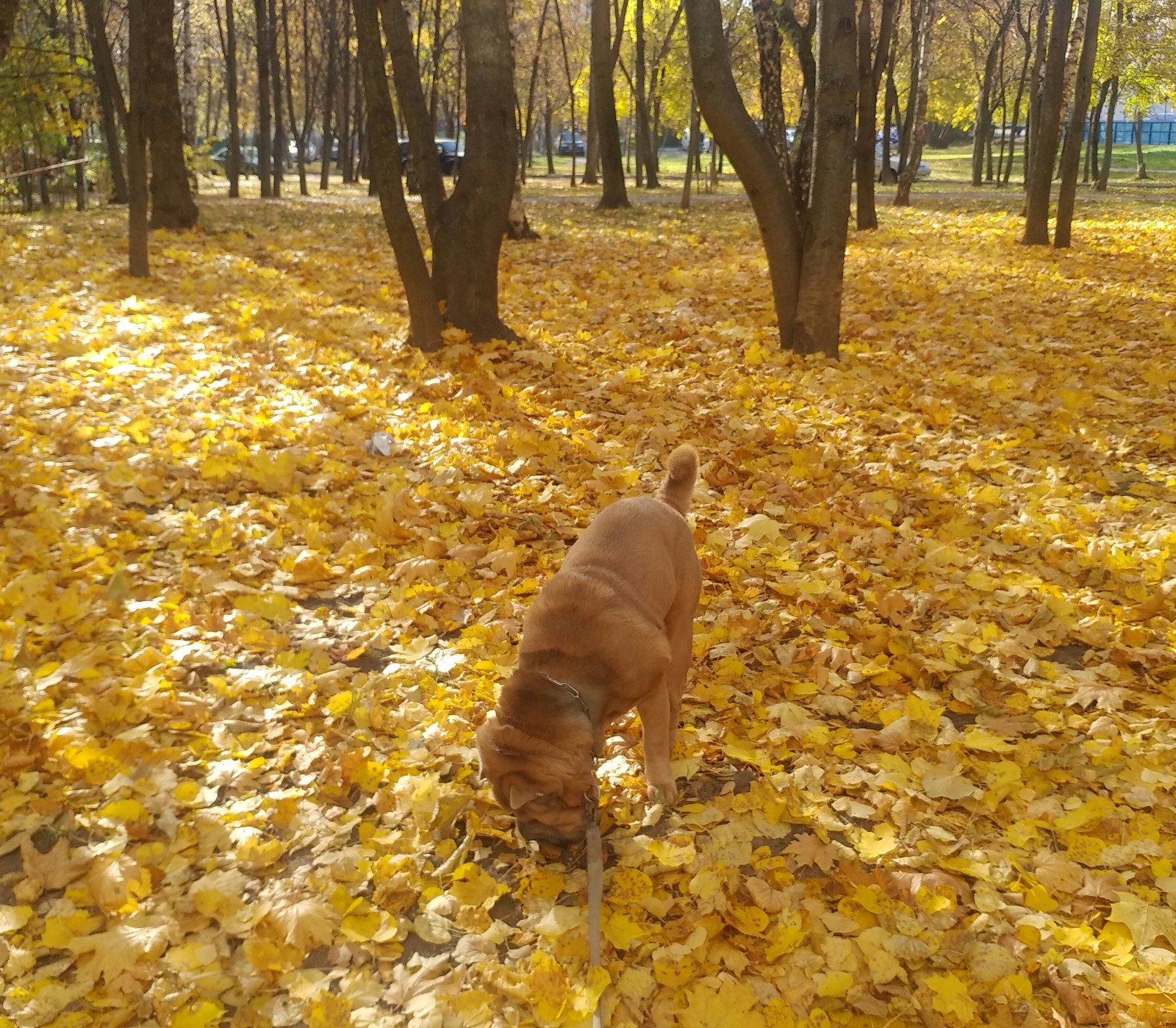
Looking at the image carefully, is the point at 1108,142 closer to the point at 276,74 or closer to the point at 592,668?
the point at 276,74

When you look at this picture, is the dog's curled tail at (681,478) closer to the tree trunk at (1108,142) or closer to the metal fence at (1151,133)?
the tree trunk at (1108,142)

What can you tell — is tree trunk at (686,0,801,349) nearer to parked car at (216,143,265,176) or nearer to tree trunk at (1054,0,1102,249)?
tree trunk at (1054,0,1102,249)

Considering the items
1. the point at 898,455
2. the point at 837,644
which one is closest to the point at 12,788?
the point at 837,644

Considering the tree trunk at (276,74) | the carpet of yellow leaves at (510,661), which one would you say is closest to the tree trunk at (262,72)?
the tree trunk at (276,74)

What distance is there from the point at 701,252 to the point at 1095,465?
9021 mm

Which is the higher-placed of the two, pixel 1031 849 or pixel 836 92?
pixel 836 92

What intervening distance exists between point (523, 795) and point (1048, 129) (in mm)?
14797

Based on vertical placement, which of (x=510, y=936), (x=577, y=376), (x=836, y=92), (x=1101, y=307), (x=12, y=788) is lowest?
(x=510, y=936)

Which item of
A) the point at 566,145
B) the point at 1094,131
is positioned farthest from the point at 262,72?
the point at 566,145

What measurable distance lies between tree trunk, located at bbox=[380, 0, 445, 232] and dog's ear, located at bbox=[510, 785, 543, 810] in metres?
6.76

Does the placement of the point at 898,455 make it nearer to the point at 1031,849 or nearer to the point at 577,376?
the point at 577,376

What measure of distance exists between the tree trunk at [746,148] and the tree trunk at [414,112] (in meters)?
2.70

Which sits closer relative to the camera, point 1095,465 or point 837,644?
point 837,644

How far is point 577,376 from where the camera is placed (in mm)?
7668
